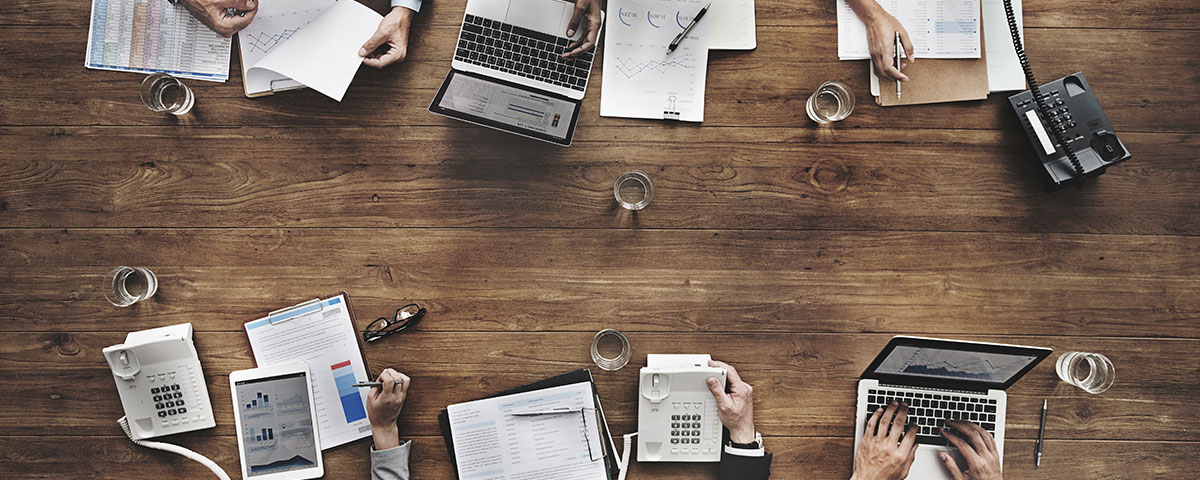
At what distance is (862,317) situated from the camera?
2.00 m

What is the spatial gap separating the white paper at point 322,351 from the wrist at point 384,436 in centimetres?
7

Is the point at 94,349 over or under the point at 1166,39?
under

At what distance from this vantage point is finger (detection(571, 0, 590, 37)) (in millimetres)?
1894

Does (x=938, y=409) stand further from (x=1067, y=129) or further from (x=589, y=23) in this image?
(x=589, y=23)

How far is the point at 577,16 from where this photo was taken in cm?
191

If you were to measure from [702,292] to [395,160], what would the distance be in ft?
3.19

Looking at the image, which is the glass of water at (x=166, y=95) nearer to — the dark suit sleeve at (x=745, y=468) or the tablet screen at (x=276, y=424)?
the tablet screen at (x=276, y=424)

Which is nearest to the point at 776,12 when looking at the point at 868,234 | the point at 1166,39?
the point at 868,234

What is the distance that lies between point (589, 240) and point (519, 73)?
0.51 meters

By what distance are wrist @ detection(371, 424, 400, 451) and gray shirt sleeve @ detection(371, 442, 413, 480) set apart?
2 cm

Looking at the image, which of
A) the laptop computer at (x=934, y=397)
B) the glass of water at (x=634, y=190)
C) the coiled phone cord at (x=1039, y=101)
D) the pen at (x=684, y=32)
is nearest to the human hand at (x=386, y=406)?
the glass of water at (x=634, y=190)

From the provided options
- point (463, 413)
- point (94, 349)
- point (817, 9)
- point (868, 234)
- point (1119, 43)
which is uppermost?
point (1119, 43)

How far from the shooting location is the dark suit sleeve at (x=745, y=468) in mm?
1914

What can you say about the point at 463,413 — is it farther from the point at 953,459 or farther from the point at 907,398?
→ the point at 953,459
